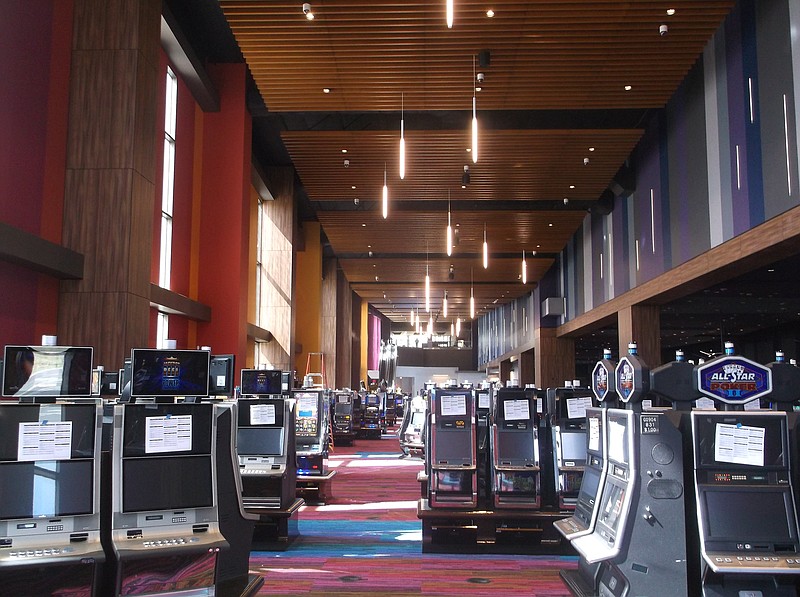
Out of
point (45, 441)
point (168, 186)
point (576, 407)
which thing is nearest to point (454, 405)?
point (576, 407)

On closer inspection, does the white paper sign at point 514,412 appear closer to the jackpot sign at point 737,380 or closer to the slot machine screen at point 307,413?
the slot machine screen at point 307,413

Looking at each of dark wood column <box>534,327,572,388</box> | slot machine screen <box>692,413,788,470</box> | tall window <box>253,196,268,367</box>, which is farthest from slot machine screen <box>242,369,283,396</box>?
dark wood column <box>534,327,572,388</box>

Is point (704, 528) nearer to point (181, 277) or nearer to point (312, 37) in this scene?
point (312, 37)

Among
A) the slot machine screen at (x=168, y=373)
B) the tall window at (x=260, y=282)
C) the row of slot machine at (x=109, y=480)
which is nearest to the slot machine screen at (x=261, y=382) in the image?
the row of slot machine at (x=109, y=480)

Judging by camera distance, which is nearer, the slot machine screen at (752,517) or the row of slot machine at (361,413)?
the slot machine screen at (752,517)

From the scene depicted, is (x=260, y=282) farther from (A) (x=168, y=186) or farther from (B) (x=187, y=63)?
(B) (x=187, y=63)

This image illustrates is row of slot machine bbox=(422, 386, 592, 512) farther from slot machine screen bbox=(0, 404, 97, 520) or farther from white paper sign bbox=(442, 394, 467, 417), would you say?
slot machine screen bbox=(0, 404, 97, 520)

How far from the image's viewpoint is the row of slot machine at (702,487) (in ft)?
11.0

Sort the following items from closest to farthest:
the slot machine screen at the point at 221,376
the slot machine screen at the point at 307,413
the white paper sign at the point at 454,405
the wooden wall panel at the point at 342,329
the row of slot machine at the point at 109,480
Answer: the row of slot machine at the point at 109,480 → the slot machine screen at the point at 221,376 → the white paper sign at the point at 454,405 → the slot machine screen at the point at 307,413 → the wooden wall panel at the point at 342,329

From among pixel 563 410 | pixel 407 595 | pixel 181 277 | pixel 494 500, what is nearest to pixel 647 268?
pixel 563 410

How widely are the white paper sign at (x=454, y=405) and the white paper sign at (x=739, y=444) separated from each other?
3.47 meters

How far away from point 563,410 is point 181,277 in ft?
22.9

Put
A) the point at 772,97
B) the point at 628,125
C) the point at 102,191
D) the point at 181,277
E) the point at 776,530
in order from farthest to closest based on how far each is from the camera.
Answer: the point at 181,277 → the point at 628,125 → the point at 102,191 → the point at 772,97 → the point at 776,530

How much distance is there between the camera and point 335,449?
705 inches
